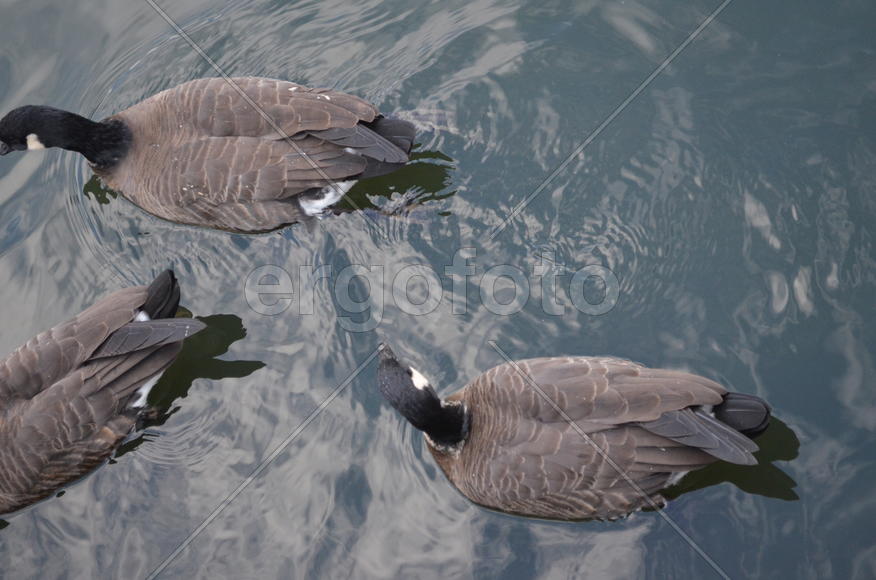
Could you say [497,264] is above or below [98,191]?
below

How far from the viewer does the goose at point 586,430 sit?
504 centimetres

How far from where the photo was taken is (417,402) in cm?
547

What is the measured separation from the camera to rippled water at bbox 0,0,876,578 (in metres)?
5.72

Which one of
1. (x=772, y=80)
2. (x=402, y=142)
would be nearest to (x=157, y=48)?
(x=402, y=142)

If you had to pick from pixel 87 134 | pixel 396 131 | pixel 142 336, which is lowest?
pixel 396 131

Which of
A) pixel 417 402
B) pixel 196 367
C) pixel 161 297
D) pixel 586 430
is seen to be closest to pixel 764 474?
pixel 586 430

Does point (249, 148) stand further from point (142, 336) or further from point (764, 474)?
point (764, 474)

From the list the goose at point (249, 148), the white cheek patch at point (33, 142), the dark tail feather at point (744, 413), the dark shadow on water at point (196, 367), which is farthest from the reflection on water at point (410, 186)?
the dark tail feather at point (744, 413)

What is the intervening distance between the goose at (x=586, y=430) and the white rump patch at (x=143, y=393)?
1.94m

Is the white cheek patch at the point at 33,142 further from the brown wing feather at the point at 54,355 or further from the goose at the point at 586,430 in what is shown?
the goose at the point at 586,430

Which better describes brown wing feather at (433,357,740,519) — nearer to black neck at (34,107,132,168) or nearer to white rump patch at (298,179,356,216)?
white rump patch at (298,179,356,216)

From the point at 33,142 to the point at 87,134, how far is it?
1.78 feet

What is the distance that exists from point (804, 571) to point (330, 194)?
457 centimetres
